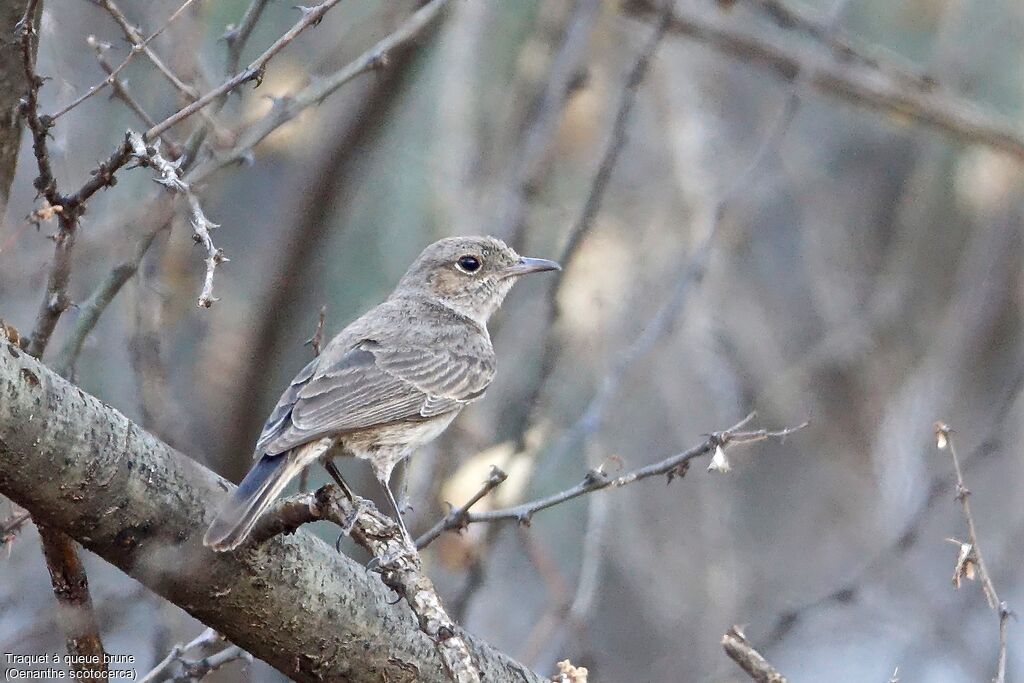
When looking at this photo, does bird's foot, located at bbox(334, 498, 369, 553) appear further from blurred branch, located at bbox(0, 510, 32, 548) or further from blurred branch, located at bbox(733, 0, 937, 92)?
blurred branch, located at bbox(733, 0, 937, 92)

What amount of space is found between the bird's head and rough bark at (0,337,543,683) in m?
2.96

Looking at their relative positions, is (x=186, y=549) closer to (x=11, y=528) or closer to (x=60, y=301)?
(x=11, y=528)

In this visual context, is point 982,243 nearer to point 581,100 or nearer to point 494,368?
point 581,100

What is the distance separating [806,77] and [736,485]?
14.4 feet

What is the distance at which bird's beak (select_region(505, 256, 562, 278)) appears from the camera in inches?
236

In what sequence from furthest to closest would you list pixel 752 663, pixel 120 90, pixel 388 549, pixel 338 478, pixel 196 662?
pixel 338 478 → pixel 120 90 → pixel 196 662 → pixel 752 663 → pixel 388 549

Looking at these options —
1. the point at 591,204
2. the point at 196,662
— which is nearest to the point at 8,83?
the point at 196,662

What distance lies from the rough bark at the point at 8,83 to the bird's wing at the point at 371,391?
1148 mm

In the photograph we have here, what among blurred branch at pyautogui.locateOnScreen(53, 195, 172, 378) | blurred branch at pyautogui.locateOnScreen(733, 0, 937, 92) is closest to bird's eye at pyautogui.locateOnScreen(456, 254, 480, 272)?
blurred branch at pyautogui.locateOnScreen(733, 0, 937, 92)

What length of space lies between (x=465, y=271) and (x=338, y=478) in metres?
2.36

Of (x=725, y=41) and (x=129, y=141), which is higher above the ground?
(x=725, y=41)

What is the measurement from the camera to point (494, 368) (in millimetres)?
5715

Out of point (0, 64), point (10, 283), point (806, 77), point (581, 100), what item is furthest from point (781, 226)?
point (0, 64)

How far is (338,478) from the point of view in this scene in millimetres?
4039
